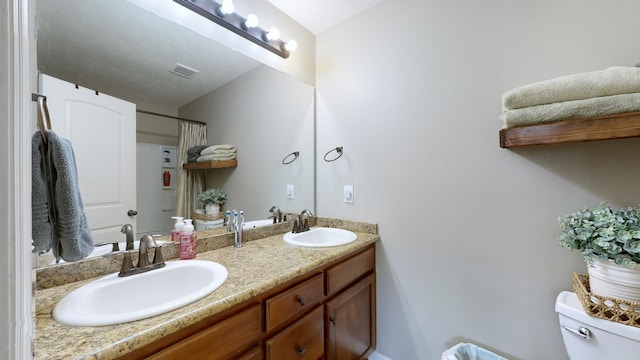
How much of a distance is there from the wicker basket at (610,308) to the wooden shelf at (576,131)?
55cm

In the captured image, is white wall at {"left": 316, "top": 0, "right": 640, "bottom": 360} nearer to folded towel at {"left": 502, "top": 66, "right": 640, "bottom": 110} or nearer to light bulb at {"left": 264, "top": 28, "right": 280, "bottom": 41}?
folded towel at {"left": 502, "top": 66, "right": 640, "bottom": 110}

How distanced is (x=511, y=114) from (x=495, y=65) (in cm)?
35

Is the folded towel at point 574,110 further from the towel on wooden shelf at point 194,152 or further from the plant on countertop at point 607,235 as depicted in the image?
the towel on wooden shelf at point 194,152

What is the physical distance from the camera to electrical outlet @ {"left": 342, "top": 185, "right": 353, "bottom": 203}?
1752mm

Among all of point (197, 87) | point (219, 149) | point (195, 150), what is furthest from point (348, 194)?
point (197, 87)

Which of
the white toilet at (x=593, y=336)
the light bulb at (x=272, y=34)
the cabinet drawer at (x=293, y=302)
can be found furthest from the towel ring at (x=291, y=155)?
the white toilet at (x=593, y=336)

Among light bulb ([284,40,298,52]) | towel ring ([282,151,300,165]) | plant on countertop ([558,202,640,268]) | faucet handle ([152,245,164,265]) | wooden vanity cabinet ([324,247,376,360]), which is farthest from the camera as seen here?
towel ring ([282,151,300,165])

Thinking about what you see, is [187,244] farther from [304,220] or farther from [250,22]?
[250,22]

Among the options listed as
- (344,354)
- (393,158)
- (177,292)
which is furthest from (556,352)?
(177,292)

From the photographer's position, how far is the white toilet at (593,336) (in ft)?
2.62

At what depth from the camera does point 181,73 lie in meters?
1.31

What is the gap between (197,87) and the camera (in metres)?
1.37

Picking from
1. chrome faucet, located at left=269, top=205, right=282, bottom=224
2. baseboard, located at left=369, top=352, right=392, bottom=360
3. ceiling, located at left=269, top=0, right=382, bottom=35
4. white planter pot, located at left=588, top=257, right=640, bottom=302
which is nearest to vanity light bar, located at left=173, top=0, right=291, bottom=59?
ceiling, located at left=269, top=0, right=382, bottom=35

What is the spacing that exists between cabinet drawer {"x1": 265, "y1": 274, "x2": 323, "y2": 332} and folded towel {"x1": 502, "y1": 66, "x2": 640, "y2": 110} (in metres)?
1.14
